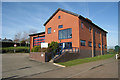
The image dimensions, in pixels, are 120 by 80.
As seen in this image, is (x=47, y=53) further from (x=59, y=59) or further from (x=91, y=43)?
(x=91, y=43)

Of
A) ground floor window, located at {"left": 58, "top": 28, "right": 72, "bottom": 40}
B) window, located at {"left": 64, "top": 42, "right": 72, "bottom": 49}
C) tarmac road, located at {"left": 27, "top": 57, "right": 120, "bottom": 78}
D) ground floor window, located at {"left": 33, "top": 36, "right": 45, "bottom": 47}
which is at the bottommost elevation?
tarmac road, located at {"left": 27, "top": 57, "right": 120, "bottom": 78}

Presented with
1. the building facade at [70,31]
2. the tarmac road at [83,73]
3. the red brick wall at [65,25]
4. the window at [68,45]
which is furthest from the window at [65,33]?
the tarmac road at [83,73]

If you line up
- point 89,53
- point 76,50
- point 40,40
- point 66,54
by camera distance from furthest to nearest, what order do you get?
point 40,40 < point 89,53 < point 76,50 < point 66,54

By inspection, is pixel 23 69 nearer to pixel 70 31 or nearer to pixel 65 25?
pixel 70 31

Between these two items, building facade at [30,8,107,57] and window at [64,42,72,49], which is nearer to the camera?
building facade at [30,8,107,57]

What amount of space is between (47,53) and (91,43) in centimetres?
1312

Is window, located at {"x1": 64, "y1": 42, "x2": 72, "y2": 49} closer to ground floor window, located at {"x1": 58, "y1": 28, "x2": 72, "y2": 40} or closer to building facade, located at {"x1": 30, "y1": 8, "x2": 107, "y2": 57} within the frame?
building facade, located at {"x1": 30, "y1": 8, "x2": 107, "y2": 57}

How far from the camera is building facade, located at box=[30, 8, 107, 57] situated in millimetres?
19984

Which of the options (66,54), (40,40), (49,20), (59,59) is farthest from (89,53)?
(40,40)

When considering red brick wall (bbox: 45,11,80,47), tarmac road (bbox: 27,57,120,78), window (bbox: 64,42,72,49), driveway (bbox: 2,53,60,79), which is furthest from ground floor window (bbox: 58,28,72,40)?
tarmac road (bbox: 27,57,120,78)

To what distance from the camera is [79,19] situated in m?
20.2

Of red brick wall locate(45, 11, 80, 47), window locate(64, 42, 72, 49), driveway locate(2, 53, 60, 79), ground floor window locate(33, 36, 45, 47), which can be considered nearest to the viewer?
driveway locate(2, 53, 60, 79)

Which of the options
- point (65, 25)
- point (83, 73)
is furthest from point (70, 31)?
point (83, 73)

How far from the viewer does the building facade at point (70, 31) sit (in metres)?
20.0
